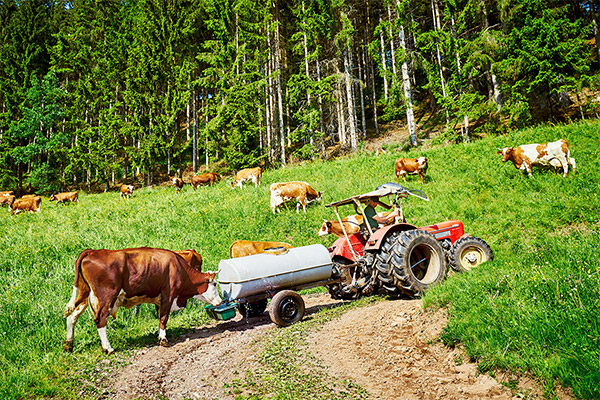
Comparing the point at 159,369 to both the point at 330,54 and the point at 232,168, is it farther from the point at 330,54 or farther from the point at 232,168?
the point at 330,54

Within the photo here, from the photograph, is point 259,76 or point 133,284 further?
point 259,76

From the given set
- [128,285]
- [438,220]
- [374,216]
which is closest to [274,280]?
[128,285]

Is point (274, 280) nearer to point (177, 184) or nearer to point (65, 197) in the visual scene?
point (177, 184)

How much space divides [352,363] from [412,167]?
14134mm

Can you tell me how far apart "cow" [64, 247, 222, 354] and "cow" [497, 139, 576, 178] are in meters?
13.3

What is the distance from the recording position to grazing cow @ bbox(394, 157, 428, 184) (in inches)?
671

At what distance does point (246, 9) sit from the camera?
101ft

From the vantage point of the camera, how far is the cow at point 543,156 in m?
13.1

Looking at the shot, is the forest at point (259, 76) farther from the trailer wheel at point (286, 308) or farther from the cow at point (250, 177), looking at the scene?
the trailer wheel at point (286, 308)

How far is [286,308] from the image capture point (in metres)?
7.09

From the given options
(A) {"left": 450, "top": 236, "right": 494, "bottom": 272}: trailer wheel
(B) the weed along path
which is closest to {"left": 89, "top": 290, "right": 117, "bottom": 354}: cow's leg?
(B) the weed along path

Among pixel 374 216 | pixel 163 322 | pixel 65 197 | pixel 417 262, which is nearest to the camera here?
pixel 163 322

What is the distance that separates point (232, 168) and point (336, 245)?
69.5 ft

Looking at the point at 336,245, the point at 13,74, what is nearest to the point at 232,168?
the point at 336,245
